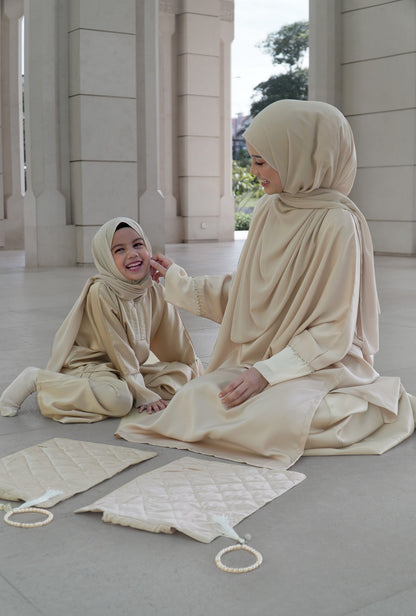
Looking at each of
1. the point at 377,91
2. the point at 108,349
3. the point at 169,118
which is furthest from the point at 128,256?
the point at 169,118

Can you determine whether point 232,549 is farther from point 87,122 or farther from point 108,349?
point 87,122

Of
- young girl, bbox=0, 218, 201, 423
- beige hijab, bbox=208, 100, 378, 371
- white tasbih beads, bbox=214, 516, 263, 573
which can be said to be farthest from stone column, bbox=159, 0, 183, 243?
white tasbih beads, bbox=214, 516, 263, 573

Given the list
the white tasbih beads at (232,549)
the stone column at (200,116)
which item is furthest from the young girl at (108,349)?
the stone column at (200,116)

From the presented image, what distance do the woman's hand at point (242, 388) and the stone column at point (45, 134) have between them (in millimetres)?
8959

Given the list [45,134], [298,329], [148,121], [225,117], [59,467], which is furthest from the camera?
[225,117]

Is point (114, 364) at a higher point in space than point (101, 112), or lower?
lower

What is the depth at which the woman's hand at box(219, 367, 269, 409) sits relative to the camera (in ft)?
12.2

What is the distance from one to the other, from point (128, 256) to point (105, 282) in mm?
197

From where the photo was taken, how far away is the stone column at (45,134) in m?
12.0

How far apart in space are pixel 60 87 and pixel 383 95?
5118mm

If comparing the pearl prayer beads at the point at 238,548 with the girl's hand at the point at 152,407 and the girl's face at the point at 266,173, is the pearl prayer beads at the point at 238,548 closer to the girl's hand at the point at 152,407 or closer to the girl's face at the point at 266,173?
the girl's hand at the point at 152,407

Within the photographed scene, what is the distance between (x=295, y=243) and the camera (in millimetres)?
3871

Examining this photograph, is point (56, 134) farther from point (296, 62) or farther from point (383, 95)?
point (296, 62)

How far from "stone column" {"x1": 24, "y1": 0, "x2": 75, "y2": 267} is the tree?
3233 cm
